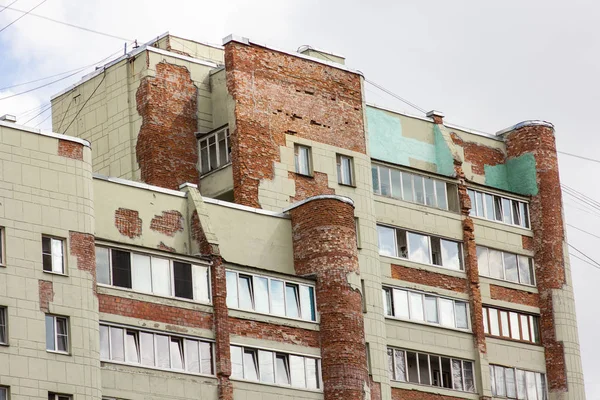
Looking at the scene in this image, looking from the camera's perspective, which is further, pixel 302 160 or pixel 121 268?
pixel 302 160

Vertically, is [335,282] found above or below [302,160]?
below

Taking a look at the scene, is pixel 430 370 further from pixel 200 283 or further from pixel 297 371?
pixel 200 283

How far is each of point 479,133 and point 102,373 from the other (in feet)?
89.9

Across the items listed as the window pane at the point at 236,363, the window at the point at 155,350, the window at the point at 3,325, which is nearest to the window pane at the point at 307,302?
the window pane at the point at 236,363

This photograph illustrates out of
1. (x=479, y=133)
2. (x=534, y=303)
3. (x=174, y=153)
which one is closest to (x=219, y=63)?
(x=174, y=153)

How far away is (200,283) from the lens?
6191 cm

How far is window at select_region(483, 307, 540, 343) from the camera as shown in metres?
74.1

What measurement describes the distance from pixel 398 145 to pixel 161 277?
17.7 m

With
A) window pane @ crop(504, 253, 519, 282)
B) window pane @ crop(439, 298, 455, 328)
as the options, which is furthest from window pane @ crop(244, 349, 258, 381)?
window pane @ crop(504, 253, 519, 282)

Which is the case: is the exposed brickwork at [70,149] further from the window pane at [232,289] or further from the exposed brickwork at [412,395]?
the exposed brickwork at [412,395]

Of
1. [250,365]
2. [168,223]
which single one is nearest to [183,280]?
[168,223]

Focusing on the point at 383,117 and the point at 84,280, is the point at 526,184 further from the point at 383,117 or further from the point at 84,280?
the point at 84,280

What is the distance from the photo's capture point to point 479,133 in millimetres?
78750

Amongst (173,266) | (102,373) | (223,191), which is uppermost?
(223,191)
